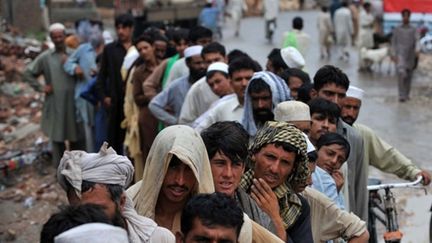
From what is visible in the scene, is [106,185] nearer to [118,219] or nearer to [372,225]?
[118,219]

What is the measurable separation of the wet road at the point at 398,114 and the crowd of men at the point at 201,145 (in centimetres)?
239

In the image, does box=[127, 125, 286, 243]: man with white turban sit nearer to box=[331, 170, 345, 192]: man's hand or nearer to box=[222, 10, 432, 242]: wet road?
box=[331, 170, 345, 192]: man's hand

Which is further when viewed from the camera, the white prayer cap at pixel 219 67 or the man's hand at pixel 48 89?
the man's hand at pixel 48 89

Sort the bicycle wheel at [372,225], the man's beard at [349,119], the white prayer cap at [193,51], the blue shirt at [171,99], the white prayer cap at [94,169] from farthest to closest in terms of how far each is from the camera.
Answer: the white prayer cap at [193,51] < the blue shirt at [171,99] < the bicycle wheel at [372,225] < the man's beard at [349,119] < the white prayer cap at [94,169]

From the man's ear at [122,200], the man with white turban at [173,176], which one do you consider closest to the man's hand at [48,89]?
the man with white turban at [173,176]

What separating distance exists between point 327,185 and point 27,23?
17.2 meters

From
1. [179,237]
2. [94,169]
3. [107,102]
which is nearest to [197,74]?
[107,102]

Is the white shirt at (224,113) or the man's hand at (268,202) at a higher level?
the man's hand at (268,202)

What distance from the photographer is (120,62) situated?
9.91 metres

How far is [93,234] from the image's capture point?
8.95 feet

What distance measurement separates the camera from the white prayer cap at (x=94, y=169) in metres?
3.61

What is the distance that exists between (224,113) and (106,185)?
122 inches

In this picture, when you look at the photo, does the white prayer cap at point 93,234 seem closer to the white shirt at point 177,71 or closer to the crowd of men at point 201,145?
the crowd of men at point 201,145

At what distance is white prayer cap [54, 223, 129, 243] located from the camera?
8.82ft
